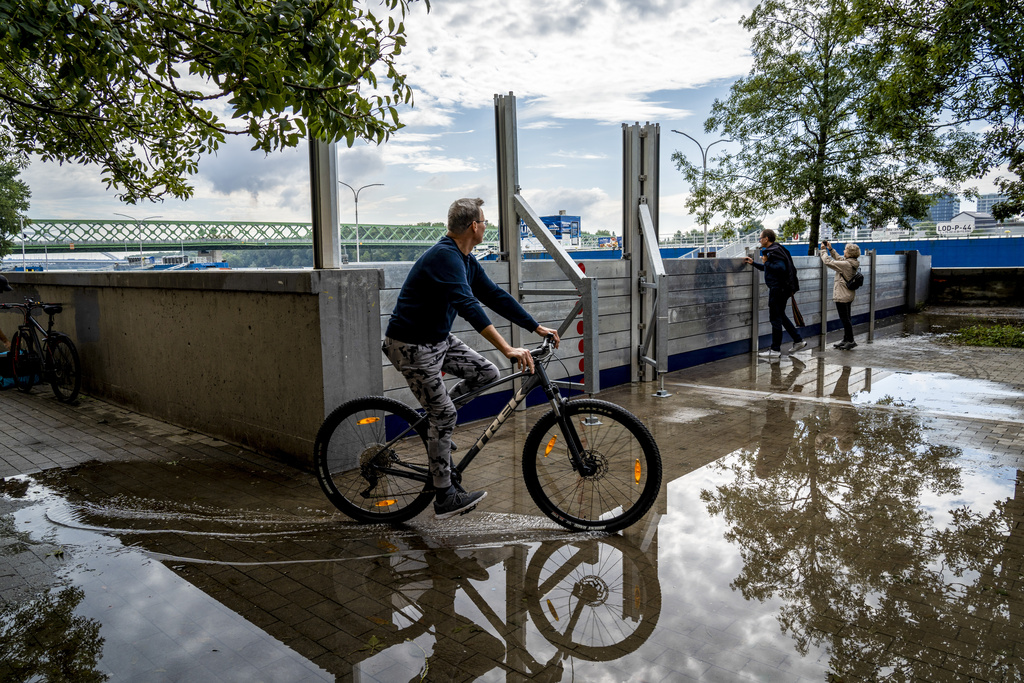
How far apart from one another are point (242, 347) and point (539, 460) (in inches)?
120

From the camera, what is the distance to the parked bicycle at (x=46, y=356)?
8508mm

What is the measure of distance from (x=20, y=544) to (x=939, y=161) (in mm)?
19641

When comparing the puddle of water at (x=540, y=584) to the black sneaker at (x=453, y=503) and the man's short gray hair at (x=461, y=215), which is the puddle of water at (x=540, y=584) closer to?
the black sneaker at (x=453, y=503)

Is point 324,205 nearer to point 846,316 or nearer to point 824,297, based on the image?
point 846,316

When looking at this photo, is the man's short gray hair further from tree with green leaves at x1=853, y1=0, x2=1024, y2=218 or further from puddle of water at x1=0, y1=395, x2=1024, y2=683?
tree with green leaves at x1=853, y1=0, x2=1024, y2=218

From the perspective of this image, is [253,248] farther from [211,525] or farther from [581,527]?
[581,527]

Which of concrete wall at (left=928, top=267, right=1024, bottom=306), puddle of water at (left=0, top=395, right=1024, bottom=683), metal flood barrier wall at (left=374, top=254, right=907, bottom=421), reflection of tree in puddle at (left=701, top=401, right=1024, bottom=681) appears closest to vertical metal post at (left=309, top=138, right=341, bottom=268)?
metal flood barrier wall at (left=374, top=254, right=907, bottom=421)

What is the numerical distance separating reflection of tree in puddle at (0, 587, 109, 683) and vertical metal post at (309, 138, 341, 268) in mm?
2866

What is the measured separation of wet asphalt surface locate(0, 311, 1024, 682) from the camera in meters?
3.07

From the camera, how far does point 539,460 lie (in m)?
4.43

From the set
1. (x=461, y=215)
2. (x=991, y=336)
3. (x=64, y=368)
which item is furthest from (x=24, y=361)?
(x=991, y=336)

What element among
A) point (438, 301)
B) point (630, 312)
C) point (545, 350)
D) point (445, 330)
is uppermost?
point (438, 301)

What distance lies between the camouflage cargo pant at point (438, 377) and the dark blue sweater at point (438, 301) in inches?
2.9

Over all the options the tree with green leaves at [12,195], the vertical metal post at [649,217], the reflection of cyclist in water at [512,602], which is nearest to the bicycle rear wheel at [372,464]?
the reflection of cyclist in water at [512,602]
